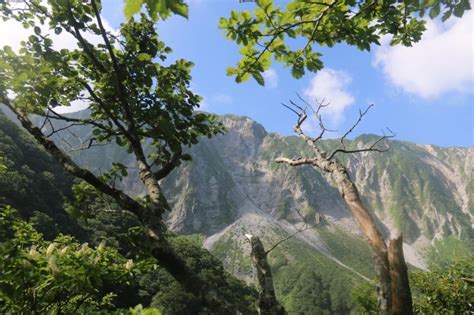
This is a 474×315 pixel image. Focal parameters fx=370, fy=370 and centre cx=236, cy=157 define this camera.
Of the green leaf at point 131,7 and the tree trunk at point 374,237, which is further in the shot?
the tree trunk at point 374,237

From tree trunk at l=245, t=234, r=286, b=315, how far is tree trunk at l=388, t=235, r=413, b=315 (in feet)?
4.00

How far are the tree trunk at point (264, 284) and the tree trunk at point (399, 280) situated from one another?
1221 mm

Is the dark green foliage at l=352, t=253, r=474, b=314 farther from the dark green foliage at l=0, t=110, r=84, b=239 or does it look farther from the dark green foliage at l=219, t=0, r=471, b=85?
the dark green foliage at l=0, t=110, r=84, b=239

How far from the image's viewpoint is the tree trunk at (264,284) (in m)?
3.87

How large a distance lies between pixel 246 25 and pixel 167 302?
67.1m

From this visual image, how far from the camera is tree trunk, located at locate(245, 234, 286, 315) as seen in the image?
3.87 meters

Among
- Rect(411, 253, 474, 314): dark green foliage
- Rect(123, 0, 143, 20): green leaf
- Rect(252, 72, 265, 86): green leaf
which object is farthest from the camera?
Rect(411, 253, 474, 314): dark green foliage

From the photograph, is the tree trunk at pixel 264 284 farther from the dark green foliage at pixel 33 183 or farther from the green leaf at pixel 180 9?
the dark green foliage at pixel 33 183

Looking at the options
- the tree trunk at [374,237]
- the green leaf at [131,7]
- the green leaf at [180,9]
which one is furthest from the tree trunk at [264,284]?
the green leaf at [131,7]

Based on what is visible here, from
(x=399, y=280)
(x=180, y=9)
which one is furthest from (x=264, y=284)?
(x=180, y=9)

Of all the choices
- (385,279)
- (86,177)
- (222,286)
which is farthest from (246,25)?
(222,286)

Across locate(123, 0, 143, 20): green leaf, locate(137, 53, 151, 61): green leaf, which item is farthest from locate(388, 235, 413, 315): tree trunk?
locate(137, 53, 151, 61): green leaf

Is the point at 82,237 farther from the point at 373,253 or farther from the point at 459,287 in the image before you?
the point at 373,253

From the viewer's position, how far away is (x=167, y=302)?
64.6 metres
